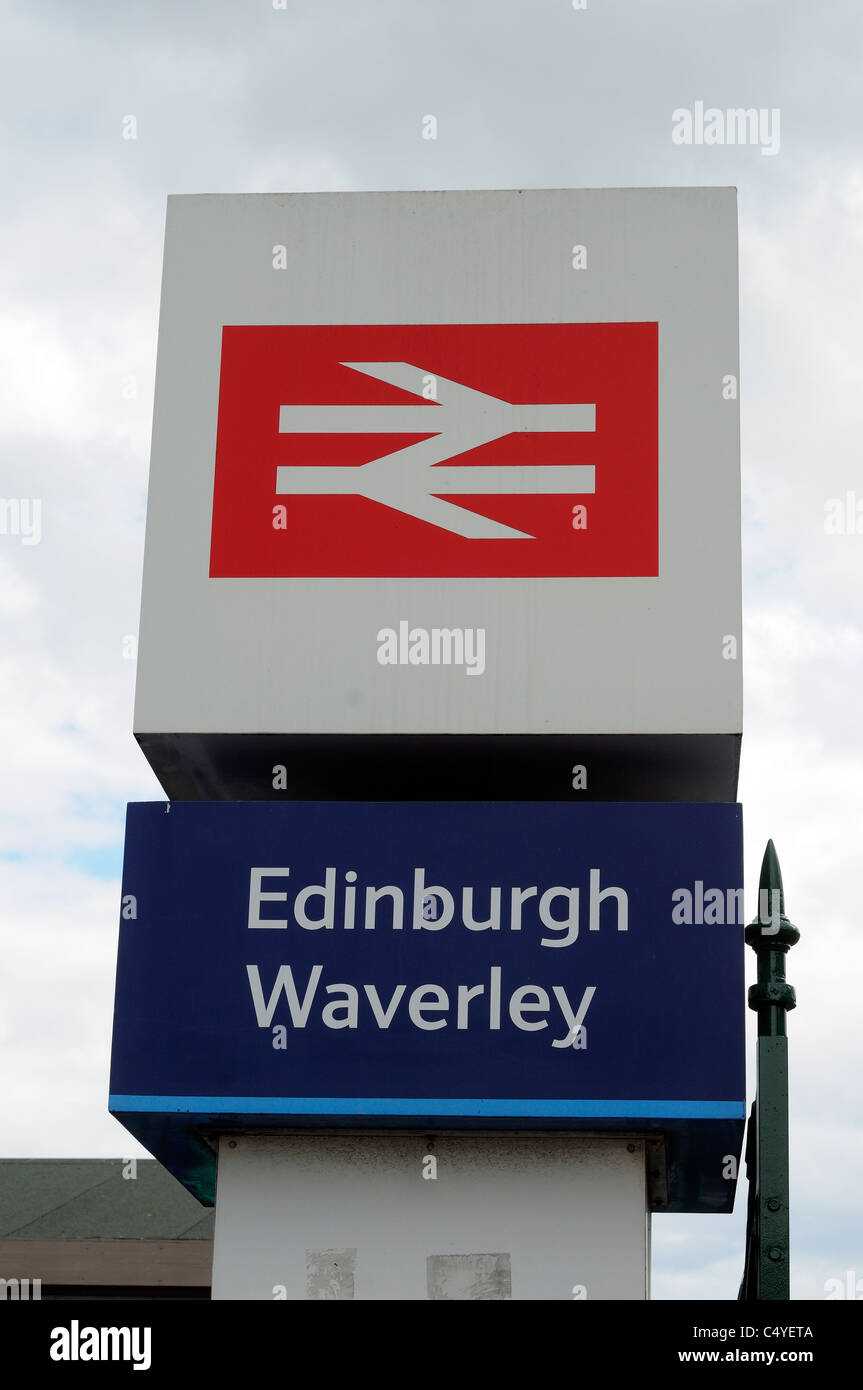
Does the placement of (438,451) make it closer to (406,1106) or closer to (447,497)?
(447,497)

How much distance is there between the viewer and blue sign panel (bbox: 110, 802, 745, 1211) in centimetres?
1202

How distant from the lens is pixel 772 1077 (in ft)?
34.7

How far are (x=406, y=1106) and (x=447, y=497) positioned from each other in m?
4.49

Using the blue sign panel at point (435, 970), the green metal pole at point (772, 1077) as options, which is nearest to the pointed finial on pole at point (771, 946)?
the green metal pole at point (772, 1077)

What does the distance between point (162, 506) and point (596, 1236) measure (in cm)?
610

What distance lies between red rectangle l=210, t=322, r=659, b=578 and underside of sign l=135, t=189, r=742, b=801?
19mm

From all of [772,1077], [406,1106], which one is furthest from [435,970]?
[772,1077]

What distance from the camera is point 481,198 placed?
47.7 ft

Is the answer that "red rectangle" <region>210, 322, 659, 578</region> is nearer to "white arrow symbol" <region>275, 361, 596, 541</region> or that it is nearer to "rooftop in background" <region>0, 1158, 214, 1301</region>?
"white arrow symbol" <region>275, 361, 596, 541</region>

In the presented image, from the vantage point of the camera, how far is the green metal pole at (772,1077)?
10.3m

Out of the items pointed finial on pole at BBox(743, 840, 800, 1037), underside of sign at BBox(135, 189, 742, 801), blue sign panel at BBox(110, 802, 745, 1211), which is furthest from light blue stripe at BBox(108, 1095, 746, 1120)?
underside of sign at BBox(135, 189, 742, 801)

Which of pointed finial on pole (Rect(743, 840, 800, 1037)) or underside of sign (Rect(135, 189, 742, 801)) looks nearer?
pointed finial on pole (Rect(743, 840, 800, 1037))

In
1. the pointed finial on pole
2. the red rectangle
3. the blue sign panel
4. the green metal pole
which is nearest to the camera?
the green metal pole
